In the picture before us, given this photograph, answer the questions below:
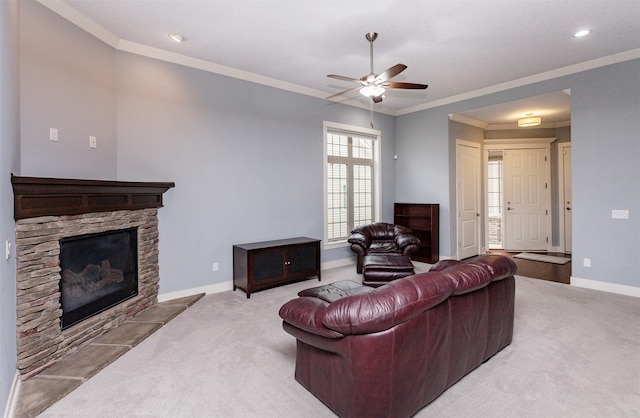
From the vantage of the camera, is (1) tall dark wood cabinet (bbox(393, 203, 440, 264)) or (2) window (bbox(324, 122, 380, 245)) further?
(1) tall dark wood cabinet (bbox(393, 203, 440, 264))

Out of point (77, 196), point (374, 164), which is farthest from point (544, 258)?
point (77, 196)

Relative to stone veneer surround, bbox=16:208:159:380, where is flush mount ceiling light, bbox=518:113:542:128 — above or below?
above

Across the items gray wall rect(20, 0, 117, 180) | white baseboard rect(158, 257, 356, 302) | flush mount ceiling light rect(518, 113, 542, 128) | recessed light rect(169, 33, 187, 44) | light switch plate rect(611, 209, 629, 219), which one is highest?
recessed light rect(169, 33, 187, 44)

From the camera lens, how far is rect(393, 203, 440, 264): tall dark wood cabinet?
20.0ft

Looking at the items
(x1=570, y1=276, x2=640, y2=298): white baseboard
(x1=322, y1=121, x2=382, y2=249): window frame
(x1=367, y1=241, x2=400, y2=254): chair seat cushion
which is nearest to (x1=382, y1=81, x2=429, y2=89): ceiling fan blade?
(x1=322, y1=121, x2=382, y2=249): window frame

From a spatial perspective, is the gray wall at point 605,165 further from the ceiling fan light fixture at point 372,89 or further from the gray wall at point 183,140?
the gray wall at point 183,140

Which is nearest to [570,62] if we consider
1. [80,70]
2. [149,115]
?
[149,115]

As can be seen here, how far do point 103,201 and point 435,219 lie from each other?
5240 millimetres

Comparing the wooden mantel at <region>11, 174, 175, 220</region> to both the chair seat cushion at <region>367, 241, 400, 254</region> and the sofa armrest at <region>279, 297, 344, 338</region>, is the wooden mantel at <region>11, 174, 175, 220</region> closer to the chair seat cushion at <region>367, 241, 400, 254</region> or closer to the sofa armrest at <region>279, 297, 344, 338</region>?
the sofa armrest at <region>279, 297, 344, 338</region>

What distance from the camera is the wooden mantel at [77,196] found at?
2309 millimetres

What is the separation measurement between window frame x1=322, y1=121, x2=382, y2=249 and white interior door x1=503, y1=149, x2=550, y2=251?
10.6 ft

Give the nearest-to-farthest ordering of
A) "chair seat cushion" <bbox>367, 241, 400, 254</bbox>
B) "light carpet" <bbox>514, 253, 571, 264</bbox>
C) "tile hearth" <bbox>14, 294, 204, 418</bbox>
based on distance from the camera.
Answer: "tile hearth" <bbox>14, 294, 204, 418</bbox> < "chair seat cushion" <bbox>367, 241, 400, 254</bbox> < "light carpet" <bbox>514, 253, 571, 264</bbox>

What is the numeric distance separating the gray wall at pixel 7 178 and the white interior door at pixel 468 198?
6.31 m

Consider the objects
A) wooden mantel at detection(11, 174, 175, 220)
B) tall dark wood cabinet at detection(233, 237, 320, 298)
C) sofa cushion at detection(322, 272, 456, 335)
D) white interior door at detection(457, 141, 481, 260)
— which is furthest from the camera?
white interior door at detection(457, 141, 481, 260)
